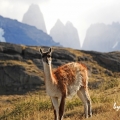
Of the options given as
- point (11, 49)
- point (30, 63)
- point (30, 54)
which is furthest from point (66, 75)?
point (11, 49)

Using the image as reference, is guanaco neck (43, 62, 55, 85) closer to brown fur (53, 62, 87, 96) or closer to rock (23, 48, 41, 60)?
brown fur (53, 62, 87, 96)

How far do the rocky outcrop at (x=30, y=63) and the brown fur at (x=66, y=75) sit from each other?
89.0 ft

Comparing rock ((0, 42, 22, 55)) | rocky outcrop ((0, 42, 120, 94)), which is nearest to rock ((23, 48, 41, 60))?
rocky outcrop ((0, 42, 120, 94))

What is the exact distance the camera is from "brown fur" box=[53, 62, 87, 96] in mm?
9734

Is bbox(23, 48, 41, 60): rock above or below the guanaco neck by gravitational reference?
above

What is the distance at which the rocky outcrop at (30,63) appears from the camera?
4347cm

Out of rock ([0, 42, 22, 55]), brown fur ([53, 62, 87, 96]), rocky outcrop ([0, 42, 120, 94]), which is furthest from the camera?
rock ([0, 42, 22, 55])

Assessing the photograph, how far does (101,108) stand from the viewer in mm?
11945

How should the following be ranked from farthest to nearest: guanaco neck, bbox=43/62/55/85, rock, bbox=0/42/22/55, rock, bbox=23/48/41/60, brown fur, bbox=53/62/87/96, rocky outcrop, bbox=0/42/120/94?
rock, bbox=23/48/41/60 → rock, bbox=0/42/22/55 → rocky outcrop, bbox=0/42/120/94 → brown fur, bbox=53/62/87/96 → guanaco neck, bbox=43/62/55/85

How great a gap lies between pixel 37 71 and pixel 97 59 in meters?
14.3

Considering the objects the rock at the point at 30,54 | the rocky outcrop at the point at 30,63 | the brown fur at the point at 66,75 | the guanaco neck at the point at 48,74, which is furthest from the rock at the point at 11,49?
the guanaco neck at the point at 48,74

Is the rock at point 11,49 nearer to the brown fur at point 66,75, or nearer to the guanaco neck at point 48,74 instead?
the brown fur at point 66,75

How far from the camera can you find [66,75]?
404 inches

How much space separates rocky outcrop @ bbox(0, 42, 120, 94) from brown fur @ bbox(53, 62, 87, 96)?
27.1 metres
